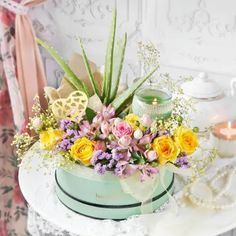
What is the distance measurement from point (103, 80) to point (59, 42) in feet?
2.38

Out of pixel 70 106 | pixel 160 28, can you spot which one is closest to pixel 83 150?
pixel 70 106

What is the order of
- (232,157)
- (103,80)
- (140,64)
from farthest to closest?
(140,64)
(232,157)
(103,80)

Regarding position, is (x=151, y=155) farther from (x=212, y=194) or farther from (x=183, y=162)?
(x=212, y=194)

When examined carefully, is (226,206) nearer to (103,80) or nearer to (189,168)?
(189,168)

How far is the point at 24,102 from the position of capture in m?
1.95

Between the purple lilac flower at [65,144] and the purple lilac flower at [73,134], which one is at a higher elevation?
the purple lilac flower at [73,134]

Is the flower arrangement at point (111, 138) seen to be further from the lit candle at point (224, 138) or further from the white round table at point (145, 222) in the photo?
the lit candle at point (224, 138)

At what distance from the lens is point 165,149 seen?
115 centimetres

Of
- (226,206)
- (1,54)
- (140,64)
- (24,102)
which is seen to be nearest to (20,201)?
(24,102)

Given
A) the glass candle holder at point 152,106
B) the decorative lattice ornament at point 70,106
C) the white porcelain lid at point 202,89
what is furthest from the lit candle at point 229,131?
the decorative lattice ornament at point 70,106

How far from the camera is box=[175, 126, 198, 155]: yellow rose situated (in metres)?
1.16

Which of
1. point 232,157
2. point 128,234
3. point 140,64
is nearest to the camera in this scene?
point 128,234

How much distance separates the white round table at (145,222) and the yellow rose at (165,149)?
0.56 ft

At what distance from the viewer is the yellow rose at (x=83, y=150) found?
3.79ft
